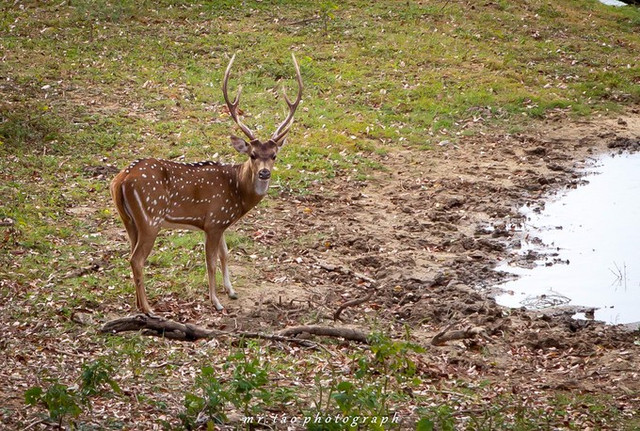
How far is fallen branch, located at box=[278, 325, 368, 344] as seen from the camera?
8484mm

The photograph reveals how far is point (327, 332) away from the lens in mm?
8508

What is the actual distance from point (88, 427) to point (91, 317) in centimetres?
260

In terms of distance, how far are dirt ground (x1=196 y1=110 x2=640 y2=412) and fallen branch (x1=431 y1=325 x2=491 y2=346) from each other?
61 mm

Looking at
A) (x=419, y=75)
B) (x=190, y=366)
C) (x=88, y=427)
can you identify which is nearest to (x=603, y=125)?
(x=419, y=75)

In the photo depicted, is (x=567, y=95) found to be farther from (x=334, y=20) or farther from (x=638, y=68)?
(x=334, y=20)

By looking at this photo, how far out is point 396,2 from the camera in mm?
21172

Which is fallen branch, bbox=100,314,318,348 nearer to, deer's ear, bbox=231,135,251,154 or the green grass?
the green grass

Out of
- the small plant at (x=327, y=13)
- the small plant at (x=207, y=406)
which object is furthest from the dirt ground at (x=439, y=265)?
the small plant at (x=327, y=13)

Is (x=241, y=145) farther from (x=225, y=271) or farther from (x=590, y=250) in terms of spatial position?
(x=590, y=250)

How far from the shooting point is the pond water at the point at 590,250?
33.7 ft

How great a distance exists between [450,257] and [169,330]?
13.3ft

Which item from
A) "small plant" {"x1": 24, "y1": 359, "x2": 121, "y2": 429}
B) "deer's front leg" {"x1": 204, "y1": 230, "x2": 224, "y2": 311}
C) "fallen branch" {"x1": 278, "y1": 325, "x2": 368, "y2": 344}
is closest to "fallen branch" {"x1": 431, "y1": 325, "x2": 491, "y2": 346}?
"fallen branch" {"x1": 278, "y1": 325, "x2": 368, "y2": 344}

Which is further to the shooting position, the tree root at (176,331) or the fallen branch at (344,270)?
the fallen branch at (344,270)

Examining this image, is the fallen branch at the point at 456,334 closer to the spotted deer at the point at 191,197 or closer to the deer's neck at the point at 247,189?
the spotted deer at the point at 191,197
